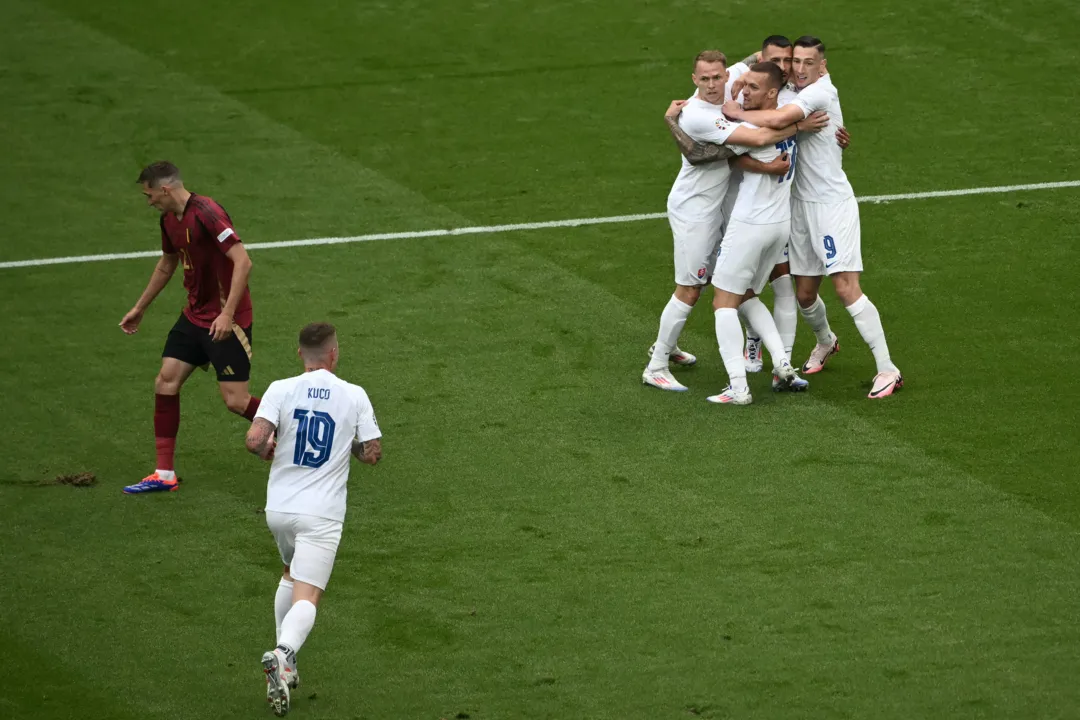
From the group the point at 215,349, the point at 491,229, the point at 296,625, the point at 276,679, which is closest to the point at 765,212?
the point at 215,349

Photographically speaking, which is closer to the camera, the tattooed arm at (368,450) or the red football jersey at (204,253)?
the tattooed arm at (368,450)

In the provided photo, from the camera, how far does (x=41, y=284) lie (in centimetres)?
1301

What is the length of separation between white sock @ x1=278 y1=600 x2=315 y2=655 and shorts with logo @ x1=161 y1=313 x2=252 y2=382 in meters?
2.67

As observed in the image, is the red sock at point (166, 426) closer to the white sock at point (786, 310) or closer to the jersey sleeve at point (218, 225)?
Result: the jersey sleeve at point (218, 225)

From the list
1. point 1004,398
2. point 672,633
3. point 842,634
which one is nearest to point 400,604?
point 672,633

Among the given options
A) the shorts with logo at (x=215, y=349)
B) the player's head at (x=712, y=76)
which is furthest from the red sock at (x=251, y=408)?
the player's head at (x=712, y=76)

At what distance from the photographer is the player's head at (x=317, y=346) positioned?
24.1 feet

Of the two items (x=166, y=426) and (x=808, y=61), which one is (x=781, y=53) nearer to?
(x=808, y=61)

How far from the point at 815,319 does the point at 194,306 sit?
4.17m

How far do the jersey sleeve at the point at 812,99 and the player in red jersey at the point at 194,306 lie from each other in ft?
11.8

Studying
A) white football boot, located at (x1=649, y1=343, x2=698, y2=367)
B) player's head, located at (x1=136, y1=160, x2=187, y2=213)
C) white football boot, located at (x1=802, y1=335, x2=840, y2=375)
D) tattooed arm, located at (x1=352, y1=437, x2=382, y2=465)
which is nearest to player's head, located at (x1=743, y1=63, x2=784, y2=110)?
white football boot, located at (x1=802, y1=335, x2=840, y2=375)

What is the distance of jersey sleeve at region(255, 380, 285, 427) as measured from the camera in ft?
23.6

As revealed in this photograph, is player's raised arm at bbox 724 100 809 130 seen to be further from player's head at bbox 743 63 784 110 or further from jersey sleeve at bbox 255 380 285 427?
jersey sleeve at bbox 255 380 285 427

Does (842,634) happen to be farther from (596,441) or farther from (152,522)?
(152,522)
